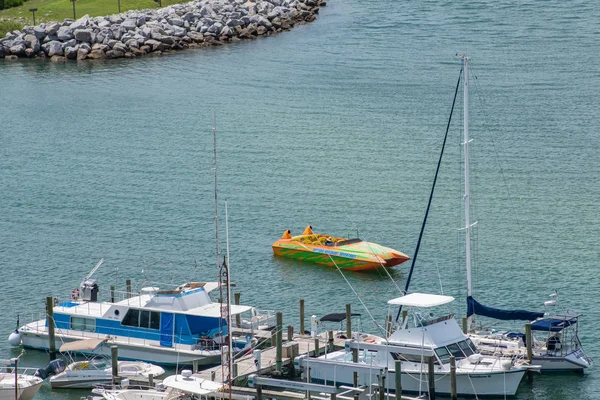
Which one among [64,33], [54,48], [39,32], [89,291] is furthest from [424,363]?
[39,32]

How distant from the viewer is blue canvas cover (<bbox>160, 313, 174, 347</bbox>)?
189ft

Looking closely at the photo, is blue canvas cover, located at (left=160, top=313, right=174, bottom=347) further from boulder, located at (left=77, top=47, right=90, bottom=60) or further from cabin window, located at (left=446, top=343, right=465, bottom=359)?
boulder, located at (left=77, top=47, right=90, bottom=60)

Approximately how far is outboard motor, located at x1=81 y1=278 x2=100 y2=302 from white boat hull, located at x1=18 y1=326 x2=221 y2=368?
3.27m

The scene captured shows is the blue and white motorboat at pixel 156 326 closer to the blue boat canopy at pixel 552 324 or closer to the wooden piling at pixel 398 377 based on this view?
the wooden piling at pixel 398 377

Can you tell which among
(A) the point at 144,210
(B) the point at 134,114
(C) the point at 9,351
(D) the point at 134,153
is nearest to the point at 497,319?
(C) the point at 9,351

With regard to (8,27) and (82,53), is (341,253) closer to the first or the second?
(82,53)

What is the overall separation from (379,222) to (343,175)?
10667mm

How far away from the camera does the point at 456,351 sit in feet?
173

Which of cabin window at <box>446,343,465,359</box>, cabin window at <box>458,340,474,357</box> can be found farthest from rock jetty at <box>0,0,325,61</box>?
cabin window at <box>446,343,465,359</box>

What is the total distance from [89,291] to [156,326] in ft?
19.8

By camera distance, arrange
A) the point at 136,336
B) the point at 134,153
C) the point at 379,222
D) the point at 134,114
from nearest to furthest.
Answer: the point at 136,336, the point at 379,222, the point at 134,153, the point at 134,114

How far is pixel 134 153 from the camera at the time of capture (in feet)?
318

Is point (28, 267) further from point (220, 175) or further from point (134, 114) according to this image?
point (134, 114)

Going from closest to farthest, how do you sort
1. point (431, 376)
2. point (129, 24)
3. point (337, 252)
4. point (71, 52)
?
1. point (431, 376)
2. point (337, 252)
3. point (71, 52)
4. point (129, 24)
